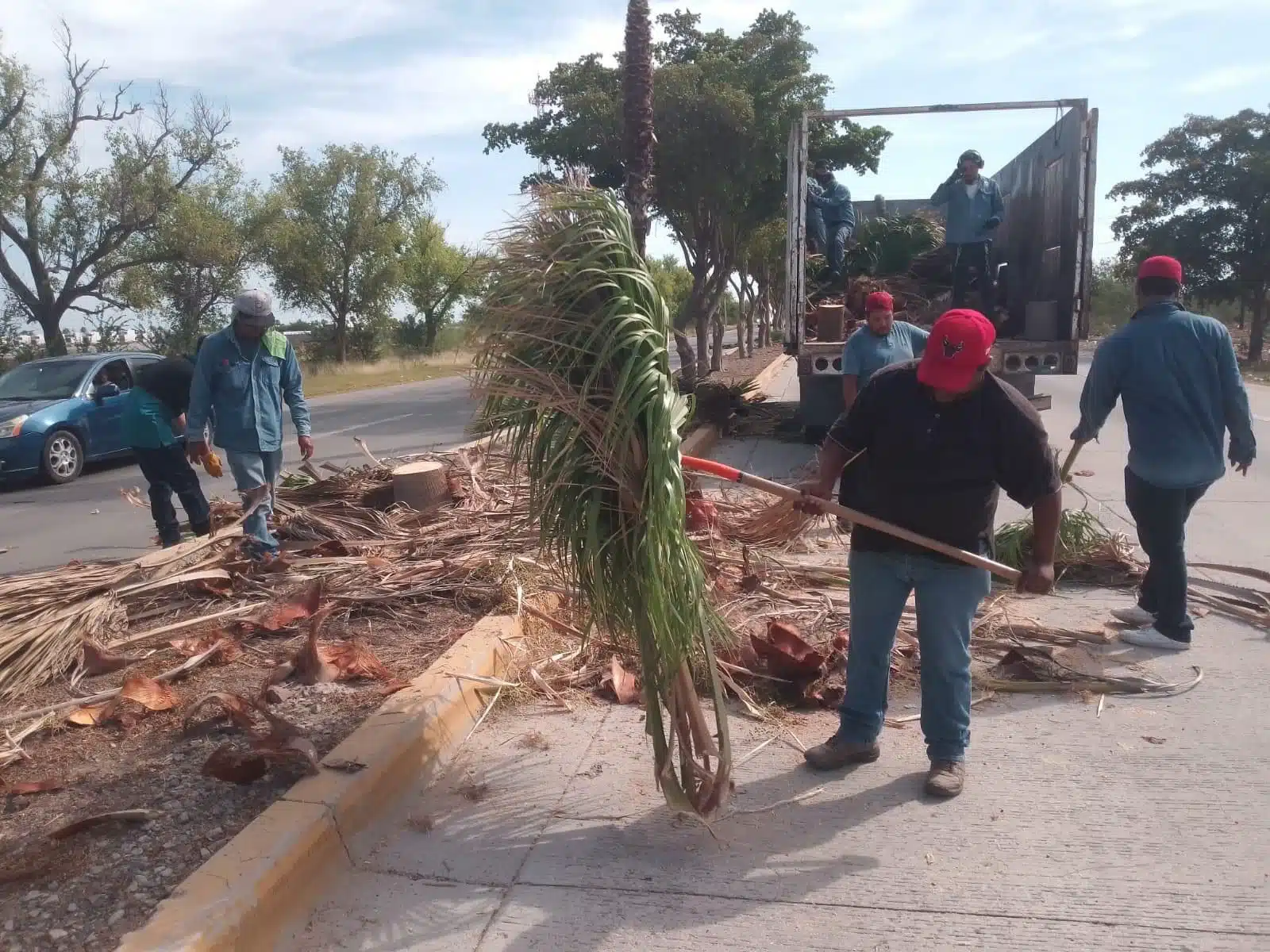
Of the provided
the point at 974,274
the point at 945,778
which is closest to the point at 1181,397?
the point at 945,778

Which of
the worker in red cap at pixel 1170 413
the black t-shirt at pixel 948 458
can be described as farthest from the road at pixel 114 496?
the worker in red cap at pixel 1170 413

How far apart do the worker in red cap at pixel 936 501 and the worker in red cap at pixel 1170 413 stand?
168 centimetres

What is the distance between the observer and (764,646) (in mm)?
4551

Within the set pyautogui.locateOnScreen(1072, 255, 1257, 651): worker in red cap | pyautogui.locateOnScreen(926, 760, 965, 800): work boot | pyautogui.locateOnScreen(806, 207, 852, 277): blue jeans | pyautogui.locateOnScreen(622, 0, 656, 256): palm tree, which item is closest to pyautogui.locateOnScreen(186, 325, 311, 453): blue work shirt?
pyautogui.locateOnScreen(622, 0, 656, 256): palm tree

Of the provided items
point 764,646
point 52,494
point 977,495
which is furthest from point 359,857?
point 52,494

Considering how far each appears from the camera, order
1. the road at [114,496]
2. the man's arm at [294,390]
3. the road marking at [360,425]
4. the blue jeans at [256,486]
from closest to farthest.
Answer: the blue jeans at [256,486], the man's arm at [294,390], the road at [114,496], the road marking at [360,425]

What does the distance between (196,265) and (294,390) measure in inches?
1174

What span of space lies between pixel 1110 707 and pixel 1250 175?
3801 centimetres

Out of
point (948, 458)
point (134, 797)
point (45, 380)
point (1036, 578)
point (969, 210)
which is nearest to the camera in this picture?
point (134, 797)

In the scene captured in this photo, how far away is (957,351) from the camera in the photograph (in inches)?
132

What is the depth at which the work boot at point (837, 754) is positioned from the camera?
3.77m

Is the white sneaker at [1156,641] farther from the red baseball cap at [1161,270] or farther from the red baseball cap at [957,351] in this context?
the red baseball cap at [957,351]

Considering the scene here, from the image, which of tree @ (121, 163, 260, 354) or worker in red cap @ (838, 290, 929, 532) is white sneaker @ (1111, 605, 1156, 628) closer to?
Result: worker in red cap @ (838, 290, 929, 532)

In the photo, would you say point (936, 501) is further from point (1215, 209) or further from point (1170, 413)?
point (1215, 209)
